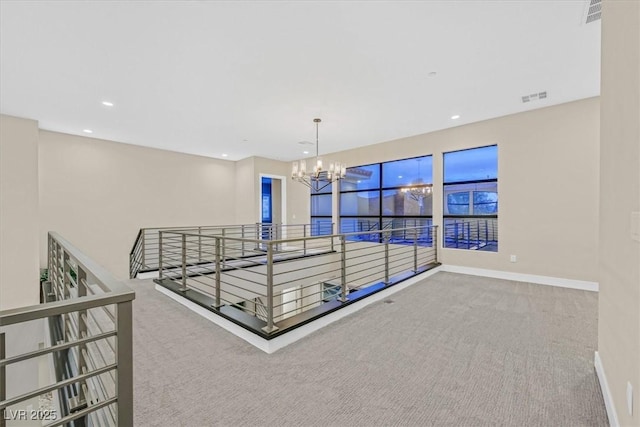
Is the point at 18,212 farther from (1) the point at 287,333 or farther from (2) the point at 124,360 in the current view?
(2) the point at 124,360

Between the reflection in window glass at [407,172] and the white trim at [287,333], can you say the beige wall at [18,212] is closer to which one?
the white trim at [287,333]

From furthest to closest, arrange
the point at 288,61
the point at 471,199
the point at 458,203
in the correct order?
1. the point at 458,203
2. the point at 471,199
3. the point at 288,61

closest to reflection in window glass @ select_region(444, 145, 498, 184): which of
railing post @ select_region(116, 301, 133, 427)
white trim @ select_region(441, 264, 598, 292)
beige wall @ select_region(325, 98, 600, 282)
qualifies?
beige wall @ select_region(325, 98, 600, 282)

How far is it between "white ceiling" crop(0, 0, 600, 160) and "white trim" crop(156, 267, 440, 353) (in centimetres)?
293

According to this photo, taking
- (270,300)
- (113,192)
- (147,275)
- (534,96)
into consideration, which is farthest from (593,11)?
(113,192)

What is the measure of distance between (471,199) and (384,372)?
450 centimetres

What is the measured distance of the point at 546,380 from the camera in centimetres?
194

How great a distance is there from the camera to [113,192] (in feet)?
20.4

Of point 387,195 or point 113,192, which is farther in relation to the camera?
point 387,195

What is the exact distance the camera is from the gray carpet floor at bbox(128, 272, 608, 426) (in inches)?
64.6

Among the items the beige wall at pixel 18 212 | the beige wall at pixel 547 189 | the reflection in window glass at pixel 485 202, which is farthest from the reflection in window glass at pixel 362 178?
the beige wall at pixel 18 212

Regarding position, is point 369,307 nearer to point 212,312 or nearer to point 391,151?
point 212,312

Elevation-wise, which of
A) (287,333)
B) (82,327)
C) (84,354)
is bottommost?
(287,333)

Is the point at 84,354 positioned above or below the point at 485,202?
below
